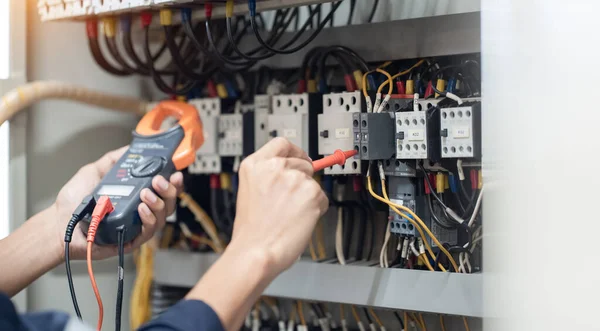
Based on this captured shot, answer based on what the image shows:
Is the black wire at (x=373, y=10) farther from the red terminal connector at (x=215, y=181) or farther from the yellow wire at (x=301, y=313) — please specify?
the yellow wire at (x=301, y=313)

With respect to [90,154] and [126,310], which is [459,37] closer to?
[90,154]

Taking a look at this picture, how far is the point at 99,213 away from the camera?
1106 mm

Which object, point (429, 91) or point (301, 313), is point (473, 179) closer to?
point (429, 91)

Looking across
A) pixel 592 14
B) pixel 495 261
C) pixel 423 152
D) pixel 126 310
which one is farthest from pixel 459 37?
pixel 126 310

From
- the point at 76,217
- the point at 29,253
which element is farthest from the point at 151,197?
the point at 29,253

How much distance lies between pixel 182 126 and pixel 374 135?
0.40 meters

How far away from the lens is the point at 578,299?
88 cm

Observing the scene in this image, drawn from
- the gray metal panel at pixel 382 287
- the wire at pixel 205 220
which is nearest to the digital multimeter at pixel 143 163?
the wire at pixel 205 220

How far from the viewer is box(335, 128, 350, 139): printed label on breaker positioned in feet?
4.09

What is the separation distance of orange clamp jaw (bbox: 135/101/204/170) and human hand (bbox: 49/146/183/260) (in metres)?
0.04

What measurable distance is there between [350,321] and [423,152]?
0.48 meters

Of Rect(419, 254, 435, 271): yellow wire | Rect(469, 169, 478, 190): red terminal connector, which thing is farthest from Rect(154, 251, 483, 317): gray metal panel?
Rect(469, 169, 478, 190): red terminal connector

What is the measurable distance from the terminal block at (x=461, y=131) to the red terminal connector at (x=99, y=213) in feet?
1.95

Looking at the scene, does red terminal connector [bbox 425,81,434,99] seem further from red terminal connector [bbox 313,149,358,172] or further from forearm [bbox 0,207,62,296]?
forearm [bbox 0,207,62,296]
